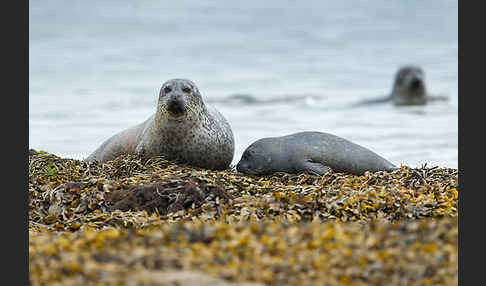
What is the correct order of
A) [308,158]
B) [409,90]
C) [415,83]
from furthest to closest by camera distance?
[415,83], [409,90], [308,158]

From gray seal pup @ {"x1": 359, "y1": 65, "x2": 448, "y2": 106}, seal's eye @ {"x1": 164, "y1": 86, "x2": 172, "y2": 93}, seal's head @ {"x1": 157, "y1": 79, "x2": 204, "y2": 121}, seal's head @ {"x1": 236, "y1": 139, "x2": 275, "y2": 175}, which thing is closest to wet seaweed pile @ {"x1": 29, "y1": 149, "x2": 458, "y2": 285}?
seal's head @ {"x1": 236, "y1": 139, "x2": 275, "y2": 175}

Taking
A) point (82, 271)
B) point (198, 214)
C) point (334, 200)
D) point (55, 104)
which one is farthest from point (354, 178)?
point (55, 104)

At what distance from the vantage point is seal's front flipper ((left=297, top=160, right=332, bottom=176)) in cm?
641

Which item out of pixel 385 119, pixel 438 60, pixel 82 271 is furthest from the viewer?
pixel 438 60

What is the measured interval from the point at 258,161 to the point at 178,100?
949 mm

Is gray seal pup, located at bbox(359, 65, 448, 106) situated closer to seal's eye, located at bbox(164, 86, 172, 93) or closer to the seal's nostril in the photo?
the seal's nostril

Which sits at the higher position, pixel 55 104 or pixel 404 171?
pixel 55 104

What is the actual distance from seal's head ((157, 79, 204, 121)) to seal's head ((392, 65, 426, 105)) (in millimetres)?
10244

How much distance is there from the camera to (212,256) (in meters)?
2.86

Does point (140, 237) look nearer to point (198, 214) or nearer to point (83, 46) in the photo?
point (198, 214)

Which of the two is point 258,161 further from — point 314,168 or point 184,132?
point 184,132

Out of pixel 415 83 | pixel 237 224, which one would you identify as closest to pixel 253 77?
pixel 415 83

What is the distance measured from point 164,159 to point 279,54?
70.6ft

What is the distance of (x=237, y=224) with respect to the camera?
373 centimetres
